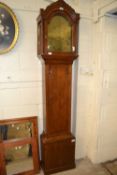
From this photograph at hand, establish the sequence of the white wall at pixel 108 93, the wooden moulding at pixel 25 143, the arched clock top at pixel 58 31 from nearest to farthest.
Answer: the arched clock top at pixel 58 31
the wooden moulding at pixel 25 143
the white wall at pixel 108 93

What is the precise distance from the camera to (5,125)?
6.00 feet

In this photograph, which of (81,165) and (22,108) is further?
(81,165)

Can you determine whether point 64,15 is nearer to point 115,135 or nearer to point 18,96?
point 18,96

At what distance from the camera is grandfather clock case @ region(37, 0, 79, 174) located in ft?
5.38

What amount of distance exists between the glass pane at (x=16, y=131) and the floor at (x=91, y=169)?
57 centimetres

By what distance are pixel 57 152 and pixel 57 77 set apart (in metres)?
0.94

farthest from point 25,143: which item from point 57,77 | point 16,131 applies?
point 57,77

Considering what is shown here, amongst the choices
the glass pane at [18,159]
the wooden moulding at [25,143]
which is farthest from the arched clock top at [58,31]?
the glass pane at [18,159]

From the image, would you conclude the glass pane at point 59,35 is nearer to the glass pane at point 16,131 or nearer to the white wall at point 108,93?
the white wall at point 108,93

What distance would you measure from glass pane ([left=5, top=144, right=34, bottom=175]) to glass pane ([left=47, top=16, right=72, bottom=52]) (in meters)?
1.26

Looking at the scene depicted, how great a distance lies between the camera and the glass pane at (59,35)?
1.68 metres

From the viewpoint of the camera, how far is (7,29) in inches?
65.1

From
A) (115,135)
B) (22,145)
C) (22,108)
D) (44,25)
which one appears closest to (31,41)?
(44,25)

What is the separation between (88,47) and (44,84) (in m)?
0.78
